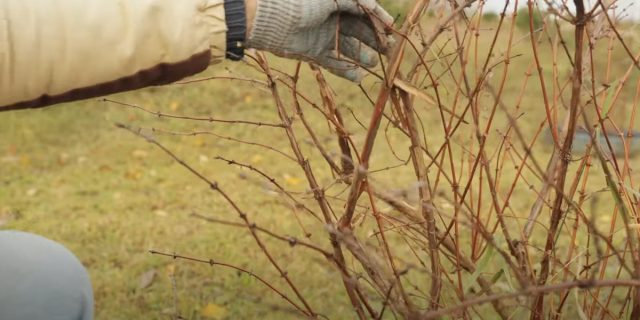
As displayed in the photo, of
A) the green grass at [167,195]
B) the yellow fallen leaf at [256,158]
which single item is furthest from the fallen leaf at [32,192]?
the yellow fallen leaf at [256,158]

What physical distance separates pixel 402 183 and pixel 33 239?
108 inches

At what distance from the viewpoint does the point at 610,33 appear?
1707 mm

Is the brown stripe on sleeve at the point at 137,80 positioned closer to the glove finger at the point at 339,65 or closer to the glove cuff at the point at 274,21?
the glove cuff at the point at 274,21

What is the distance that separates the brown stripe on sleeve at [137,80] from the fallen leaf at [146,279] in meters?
1.80

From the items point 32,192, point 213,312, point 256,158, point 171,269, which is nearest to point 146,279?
point 171,269

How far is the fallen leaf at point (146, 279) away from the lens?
10.1 ft

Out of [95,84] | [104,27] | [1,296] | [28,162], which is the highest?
[104,27]

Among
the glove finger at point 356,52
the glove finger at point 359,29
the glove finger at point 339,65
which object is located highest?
the glove finger at point 359,29

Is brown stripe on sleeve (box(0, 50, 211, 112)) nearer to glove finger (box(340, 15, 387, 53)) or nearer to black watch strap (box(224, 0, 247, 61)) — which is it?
black watch strap (box(224, 0, 247, 61))

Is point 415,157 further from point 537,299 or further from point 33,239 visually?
point 33,239

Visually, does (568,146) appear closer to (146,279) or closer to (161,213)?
(146,279)

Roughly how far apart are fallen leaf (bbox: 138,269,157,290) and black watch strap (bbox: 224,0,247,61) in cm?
188

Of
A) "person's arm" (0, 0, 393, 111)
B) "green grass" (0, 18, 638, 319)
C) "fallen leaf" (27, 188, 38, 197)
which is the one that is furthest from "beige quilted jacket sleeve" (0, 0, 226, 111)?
"fallen leaf" (27, 188, 38, 197)

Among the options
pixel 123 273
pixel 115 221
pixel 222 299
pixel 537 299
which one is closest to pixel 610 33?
pixel 537 299
